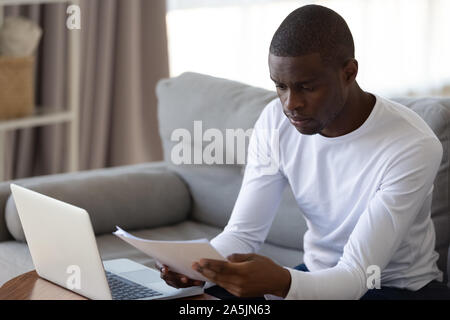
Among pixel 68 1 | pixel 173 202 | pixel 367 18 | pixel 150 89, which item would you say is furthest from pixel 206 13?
pixel 173 202

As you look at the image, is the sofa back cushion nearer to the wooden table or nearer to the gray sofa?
the gray sofa

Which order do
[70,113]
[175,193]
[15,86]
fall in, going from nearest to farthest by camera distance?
[175,193] → [15,86] → [70,113]

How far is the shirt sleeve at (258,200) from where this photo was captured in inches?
65.7

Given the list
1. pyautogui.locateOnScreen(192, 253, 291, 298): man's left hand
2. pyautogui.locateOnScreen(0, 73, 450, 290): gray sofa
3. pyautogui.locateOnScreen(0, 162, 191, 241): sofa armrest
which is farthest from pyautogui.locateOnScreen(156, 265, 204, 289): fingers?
pyautogui.locateOnScreen(0, 162, 191, 241): sofa armrest

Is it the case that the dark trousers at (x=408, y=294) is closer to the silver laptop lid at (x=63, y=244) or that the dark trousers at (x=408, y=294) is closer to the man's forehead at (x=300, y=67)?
the man's forehead at (x=300, y=67)

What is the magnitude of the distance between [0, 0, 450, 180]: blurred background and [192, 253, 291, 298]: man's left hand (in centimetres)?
194

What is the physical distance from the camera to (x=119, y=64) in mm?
3576

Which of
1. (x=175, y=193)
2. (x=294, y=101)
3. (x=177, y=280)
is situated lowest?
(x=175, y=193)

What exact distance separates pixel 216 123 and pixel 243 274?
3.26ft

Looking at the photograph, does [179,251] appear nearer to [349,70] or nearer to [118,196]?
[349,70]

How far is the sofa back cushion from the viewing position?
6.79 ft

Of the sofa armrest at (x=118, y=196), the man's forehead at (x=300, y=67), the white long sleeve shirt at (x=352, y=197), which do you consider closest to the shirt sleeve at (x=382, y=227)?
the white long sleeve shirt at (x=352, y=197)

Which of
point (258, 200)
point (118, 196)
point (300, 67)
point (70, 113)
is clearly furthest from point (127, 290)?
point (70, 113)
